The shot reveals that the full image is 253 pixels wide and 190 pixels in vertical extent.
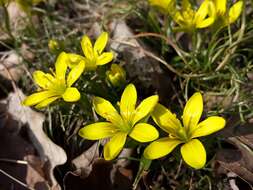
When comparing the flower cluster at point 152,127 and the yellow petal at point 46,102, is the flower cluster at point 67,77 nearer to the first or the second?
the yellow petal at point 46,102

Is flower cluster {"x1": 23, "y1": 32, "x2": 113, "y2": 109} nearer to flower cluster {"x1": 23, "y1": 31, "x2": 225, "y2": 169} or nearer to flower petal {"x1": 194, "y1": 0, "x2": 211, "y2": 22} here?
flower cluster {"x1": 23, "y1": 31, "x2": 225, "y2": 169}

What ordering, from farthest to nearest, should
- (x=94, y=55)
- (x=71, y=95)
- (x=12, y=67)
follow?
(x=12, y=67), (x=94, y=55), (x=71, y=95)

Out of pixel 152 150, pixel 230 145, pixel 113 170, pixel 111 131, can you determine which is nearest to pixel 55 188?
pixel 113 170

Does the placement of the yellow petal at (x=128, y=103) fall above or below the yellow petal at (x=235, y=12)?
below

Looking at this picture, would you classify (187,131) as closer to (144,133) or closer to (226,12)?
(144,133)

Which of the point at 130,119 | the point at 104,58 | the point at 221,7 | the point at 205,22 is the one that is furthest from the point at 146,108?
the point at 221,7

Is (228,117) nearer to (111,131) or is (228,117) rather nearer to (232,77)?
(232,77)

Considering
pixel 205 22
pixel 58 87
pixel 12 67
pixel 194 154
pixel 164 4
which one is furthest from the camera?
pixel 12 67

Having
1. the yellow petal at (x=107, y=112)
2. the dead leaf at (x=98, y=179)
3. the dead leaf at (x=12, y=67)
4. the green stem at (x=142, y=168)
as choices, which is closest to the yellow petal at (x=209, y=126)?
the green stem at (x=142, y=168)
